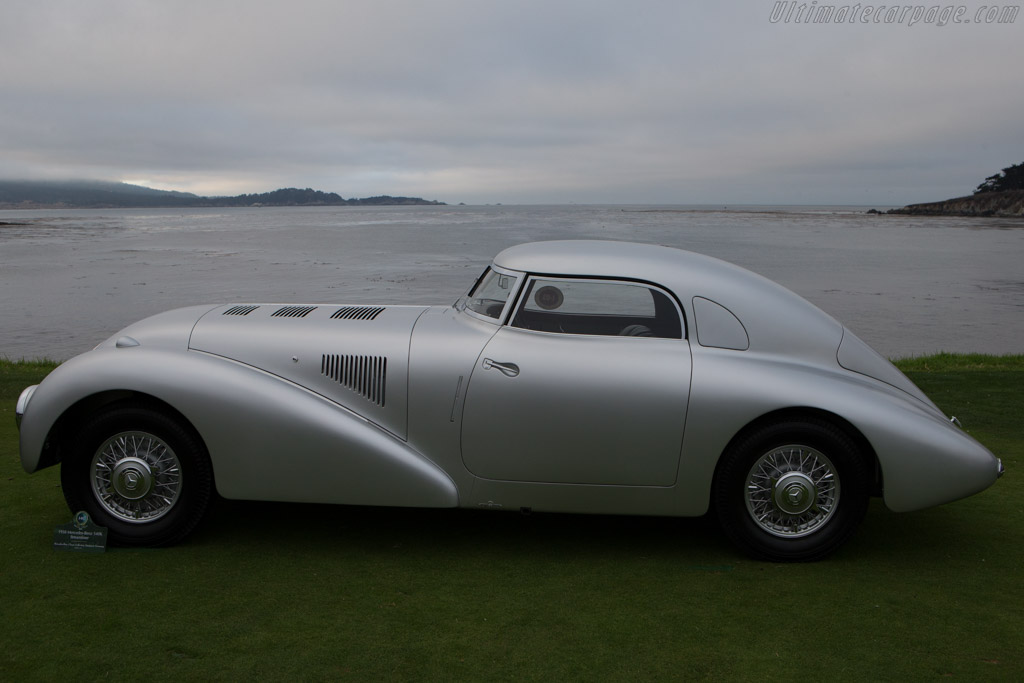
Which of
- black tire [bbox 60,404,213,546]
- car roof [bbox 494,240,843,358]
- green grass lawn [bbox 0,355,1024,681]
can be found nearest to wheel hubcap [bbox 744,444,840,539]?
green grass lawn [bbox 0,355,1024,681]

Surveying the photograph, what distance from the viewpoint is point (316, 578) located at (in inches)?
164

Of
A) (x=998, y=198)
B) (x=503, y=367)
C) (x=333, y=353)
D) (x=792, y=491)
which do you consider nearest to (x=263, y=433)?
(x=333, y=353)

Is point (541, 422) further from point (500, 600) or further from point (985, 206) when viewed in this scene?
point (985, 206)

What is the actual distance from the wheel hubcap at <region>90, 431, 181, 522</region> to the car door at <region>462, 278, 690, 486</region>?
162 centimetres

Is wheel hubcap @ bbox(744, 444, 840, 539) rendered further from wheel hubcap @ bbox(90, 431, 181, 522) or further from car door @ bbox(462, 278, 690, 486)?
wheel hubcap @ bbox(90, 431, 181, 522)

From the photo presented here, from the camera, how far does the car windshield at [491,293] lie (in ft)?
15.1

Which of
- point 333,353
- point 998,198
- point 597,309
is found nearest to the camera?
point 333,353

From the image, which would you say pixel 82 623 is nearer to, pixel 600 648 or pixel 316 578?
pixel 316 578

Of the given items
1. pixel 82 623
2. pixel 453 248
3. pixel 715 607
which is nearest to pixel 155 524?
pixel 82 623

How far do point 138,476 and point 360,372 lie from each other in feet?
4.28

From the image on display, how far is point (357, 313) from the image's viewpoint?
16.3 feet

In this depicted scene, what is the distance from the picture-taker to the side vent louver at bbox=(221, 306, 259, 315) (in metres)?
4.94

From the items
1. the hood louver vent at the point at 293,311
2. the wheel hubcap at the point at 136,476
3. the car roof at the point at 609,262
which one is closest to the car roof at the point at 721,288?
the car roof at the point at 609,262

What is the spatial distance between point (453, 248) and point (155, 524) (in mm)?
43706
